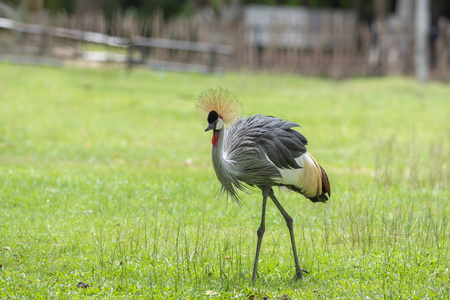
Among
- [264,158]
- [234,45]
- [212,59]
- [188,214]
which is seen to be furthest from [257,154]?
[234,45]

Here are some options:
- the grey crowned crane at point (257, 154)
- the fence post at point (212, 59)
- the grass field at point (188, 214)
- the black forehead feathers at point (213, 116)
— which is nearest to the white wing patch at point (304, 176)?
the grey crowned crane at point (257, 154)

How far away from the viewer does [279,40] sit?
23547 millimetres

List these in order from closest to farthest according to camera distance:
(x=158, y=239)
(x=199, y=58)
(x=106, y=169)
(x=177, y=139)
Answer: (x=158, y=239) < (x=106, y=169) < (x=177, y=139) < (x=199, y=58)

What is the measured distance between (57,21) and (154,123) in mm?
10831

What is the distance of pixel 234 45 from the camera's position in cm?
2350

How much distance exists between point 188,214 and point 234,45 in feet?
54.3

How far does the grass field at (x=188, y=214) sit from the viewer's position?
5598 millimetres

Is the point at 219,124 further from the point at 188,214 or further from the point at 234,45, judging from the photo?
the point at 234,45

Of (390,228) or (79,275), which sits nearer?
(79,275)

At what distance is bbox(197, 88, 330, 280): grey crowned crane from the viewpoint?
18.0 feet

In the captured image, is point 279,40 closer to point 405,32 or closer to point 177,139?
point 405,32

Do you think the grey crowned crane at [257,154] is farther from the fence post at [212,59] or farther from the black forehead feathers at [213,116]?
the fence post at [212,59]

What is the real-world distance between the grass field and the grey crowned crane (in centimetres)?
37

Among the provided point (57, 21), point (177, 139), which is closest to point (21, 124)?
point (177, 139)
